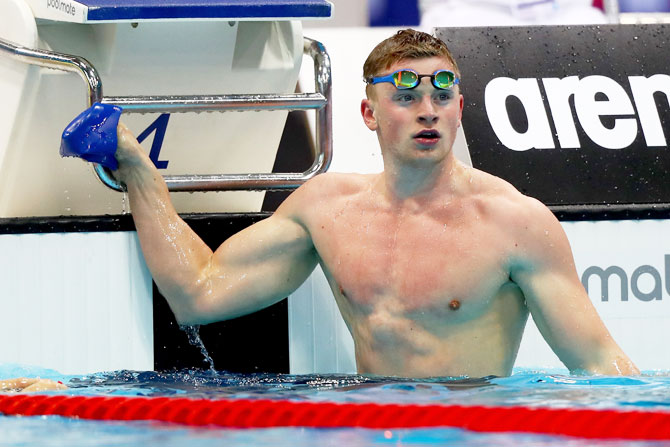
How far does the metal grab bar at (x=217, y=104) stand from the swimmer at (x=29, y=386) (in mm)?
699

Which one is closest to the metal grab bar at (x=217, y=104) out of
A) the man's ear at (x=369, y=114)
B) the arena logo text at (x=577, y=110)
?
the man's ear at (x=369, y=114)

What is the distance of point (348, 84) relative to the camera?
15.9ft

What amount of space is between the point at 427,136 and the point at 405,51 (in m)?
0.26

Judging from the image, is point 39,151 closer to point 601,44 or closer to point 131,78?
point 131,78

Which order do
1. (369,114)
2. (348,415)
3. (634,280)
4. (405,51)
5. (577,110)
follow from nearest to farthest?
(348,415) → (405,51) → (369,114) → (634,280) → (577,110)

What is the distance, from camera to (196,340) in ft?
11.8

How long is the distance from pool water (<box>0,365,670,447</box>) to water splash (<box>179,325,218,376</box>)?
0.34ft

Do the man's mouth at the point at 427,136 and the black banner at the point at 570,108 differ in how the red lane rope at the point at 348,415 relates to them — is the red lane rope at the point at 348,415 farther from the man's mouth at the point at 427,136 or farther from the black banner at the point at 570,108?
the black banner at the point at 570,108

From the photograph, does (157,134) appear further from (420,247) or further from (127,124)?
(420,247)

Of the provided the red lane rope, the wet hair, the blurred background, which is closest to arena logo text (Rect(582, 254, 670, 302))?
the wet hair

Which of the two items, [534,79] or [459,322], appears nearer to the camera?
[459,322]

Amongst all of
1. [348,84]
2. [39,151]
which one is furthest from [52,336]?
[348,84]

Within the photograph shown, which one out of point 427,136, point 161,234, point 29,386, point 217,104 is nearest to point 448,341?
point 427,136

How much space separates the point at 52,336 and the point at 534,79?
7.15 feet
